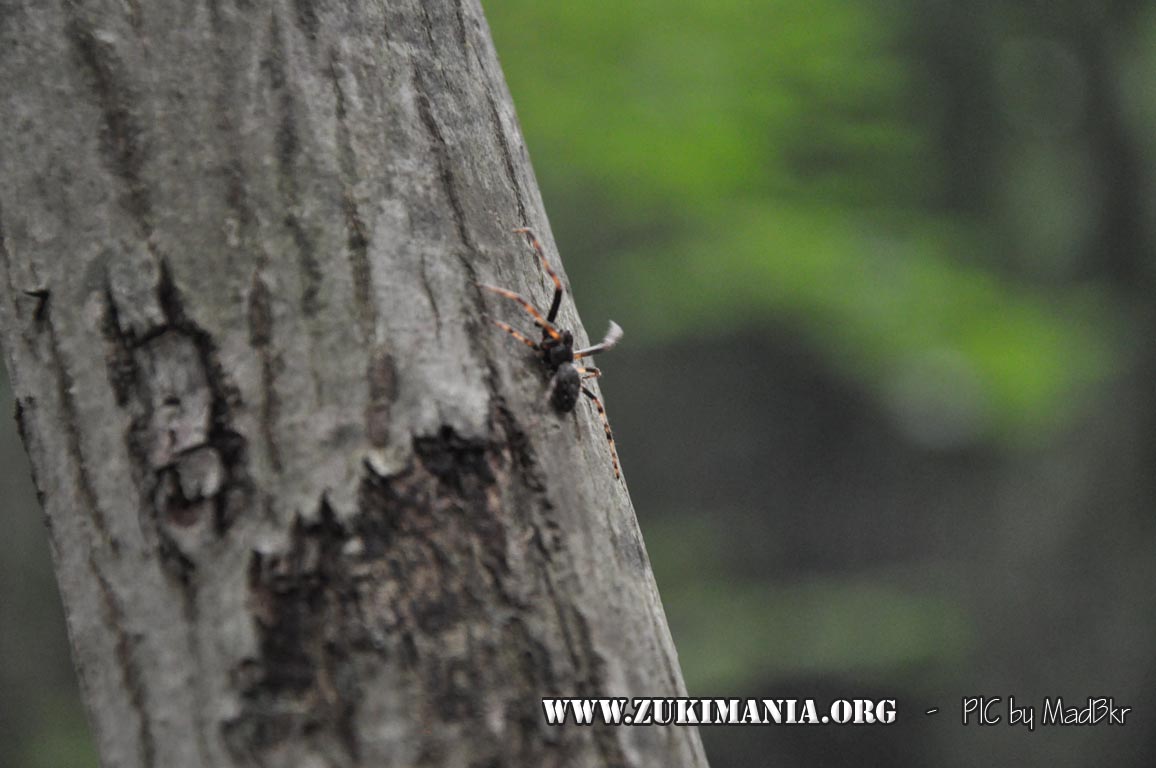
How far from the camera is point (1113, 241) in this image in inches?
391

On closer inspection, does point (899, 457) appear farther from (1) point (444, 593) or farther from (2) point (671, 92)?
(1) point (444, 593)

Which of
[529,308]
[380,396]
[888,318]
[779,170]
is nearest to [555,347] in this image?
[529,308]

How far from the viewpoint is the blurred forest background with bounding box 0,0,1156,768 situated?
6.51m

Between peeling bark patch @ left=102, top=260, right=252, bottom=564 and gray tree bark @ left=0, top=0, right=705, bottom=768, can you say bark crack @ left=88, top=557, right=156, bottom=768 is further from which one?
peeling bark patch @ left=102, top=260, right=252, bottom=564

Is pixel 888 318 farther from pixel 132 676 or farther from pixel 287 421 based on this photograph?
pixel 132 676

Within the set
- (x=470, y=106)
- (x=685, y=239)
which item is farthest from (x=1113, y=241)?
(x=470, y=106)

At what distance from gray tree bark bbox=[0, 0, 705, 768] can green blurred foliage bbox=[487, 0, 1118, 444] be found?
4920 mm

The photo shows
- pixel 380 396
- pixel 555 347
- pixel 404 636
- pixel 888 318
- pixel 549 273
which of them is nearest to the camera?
pixel 404 636

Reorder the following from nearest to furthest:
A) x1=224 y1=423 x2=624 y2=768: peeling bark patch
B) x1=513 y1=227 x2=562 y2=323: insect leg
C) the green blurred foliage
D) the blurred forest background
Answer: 1. x1=224 y1=423 x2=624 y2=768: peeling bark patch
2. x1=513 y1=227 x2=562 y2=323: insect leg
3. the green blurred foliage
4. the blurred forest background

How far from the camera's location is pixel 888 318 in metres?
6.44

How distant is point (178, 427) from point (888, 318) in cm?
581

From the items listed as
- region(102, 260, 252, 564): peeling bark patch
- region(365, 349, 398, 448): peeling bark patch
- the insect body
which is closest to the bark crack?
region(102, 260, 252, 564): peeling bark patch

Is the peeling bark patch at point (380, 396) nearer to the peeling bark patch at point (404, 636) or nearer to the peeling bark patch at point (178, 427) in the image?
the peeling bark patch at point (404, 636)

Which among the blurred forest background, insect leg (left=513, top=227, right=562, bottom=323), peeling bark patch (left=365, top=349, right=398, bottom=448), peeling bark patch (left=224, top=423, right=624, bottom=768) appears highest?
the blurred forest background
